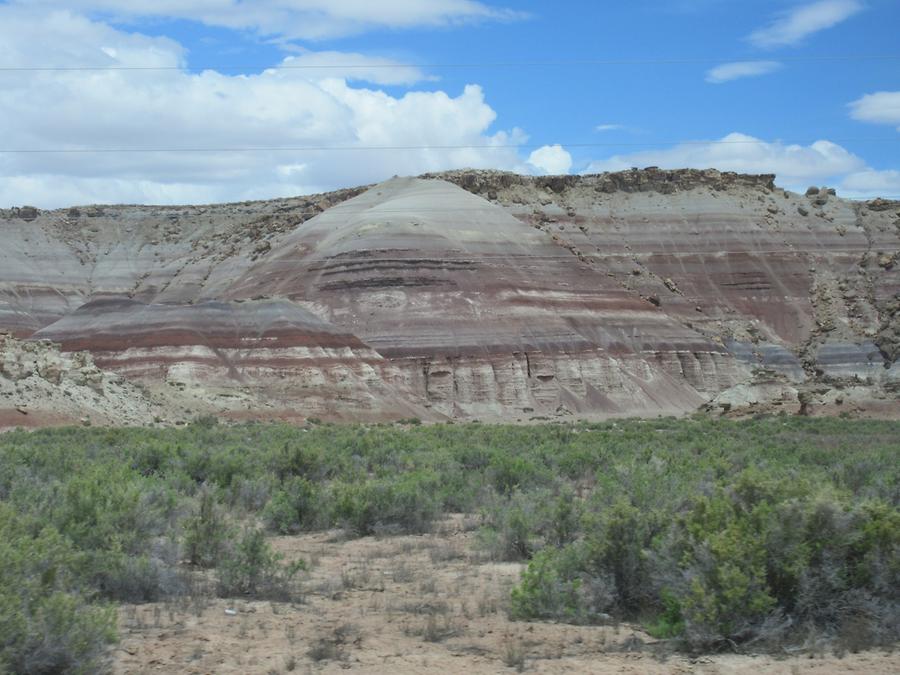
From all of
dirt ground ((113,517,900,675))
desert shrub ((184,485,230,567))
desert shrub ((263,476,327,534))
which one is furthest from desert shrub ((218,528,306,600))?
desert shrub ((263,476,327,534))

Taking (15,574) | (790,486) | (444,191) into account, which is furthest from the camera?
(444,191)

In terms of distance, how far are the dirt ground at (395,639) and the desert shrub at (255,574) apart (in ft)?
0.70

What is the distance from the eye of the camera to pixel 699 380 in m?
71.9

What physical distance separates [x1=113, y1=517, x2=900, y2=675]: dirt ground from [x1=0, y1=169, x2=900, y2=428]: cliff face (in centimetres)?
3809

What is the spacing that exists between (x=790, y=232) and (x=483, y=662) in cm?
8650

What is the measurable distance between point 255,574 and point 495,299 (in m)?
57.5

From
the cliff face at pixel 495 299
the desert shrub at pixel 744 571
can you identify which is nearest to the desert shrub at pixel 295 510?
the desert shrub at pixel 744 571

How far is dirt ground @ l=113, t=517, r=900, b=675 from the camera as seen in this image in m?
8.73

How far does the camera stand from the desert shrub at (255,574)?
1123cm

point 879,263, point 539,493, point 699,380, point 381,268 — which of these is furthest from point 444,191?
point 539,493

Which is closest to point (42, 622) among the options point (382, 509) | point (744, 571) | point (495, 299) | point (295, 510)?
point (744, 571)

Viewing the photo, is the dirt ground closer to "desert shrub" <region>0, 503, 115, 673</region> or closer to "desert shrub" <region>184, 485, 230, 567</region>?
"desert shrub" <region>0, 503, 115, 673</region>

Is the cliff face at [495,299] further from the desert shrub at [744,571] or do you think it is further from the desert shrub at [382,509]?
the desert shrub at [744,571]

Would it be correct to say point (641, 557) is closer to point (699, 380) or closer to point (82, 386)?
point (82, 386)
